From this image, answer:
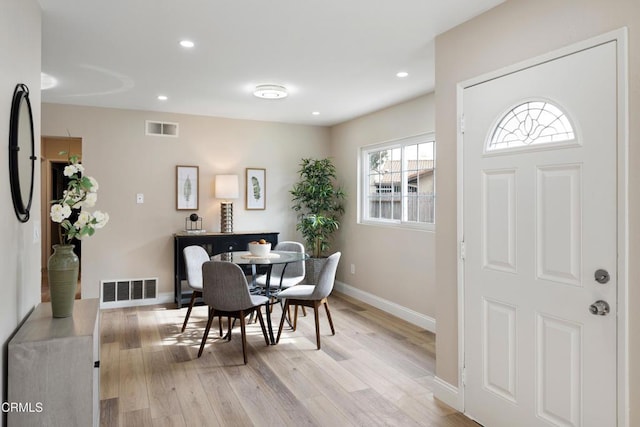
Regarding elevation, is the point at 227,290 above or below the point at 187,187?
below

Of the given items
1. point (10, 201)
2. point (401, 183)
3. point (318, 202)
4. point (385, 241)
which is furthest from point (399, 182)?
point (10, 201)

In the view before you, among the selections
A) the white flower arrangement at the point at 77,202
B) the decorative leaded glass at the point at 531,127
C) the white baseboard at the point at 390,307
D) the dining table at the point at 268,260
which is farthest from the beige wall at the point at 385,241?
the white flower arrangement at the point at 77,202

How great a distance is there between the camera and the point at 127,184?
5172 millimetres

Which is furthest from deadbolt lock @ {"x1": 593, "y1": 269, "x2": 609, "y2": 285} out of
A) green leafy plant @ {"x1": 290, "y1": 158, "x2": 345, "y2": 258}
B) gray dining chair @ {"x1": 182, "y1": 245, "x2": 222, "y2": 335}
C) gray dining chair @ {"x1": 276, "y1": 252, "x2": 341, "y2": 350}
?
green leafy plant @ {"x1": 290, "y1": 158, "x2": 345, "y2": 258}

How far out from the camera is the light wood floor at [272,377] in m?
2.60

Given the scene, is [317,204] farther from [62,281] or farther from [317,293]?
[62,281]

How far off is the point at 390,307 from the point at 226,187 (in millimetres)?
2501

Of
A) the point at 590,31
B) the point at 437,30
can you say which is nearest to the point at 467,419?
the point at 590,31

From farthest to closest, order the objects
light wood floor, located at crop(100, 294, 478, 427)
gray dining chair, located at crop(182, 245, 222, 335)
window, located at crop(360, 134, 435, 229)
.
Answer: window, located at crop(360, 134, 435, 229) < gray dining chair, located at crop(182, 245, 222, 335) < light wood floor, located at crop(100, 294, 478, 427)

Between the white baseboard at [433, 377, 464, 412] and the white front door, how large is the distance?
0.27 feet

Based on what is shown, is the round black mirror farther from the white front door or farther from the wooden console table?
the white front door

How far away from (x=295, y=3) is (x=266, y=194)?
3.70m

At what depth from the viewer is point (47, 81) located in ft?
12.9

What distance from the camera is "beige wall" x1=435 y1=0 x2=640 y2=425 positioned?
5.79 ft
